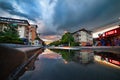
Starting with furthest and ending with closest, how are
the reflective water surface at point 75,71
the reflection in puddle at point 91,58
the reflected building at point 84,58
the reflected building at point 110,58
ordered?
1. the reflected building at point 84,58
2. the reflection in puddle at point 91,58
3. the reflected building at point 110,58
4. the reflective water surface at point 75,71

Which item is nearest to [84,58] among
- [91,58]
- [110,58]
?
[91,58]

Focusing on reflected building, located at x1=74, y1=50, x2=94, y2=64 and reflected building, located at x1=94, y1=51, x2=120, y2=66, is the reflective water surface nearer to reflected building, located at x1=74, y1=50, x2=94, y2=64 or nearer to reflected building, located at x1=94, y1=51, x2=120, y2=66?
reflected building, located at x1=94, y1=51, x2=120, y2=66

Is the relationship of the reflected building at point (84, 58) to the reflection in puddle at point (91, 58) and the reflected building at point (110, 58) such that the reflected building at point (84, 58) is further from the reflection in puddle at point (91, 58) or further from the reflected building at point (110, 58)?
the reflected building at point (110, 58)

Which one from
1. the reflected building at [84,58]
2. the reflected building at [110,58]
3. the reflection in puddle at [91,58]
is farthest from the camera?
the reflected building at [84,58]

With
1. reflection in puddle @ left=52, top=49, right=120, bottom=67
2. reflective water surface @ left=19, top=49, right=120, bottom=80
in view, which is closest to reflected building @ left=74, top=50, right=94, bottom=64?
reflection in puddle @ left=52, top=49, right=120, bottom=67

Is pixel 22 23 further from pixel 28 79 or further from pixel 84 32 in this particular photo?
pixel 28 79

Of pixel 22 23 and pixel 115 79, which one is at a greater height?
pixel 22 23

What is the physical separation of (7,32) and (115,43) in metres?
50.5

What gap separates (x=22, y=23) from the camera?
9269 centimetres

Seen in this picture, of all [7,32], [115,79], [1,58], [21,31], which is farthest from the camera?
[21,31]

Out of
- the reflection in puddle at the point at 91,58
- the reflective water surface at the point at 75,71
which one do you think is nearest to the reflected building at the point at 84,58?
the reflection in puddle at the point at 91,58

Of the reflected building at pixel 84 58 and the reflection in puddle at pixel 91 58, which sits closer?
the reflection in puddle at pixel 91 58

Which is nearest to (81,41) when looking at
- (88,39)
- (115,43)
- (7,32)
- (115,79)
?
(88,39)

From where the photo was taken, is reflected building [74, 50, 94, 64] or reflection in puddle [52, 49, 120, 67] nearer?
reflection in puddle [52, 49, 120, 67]
